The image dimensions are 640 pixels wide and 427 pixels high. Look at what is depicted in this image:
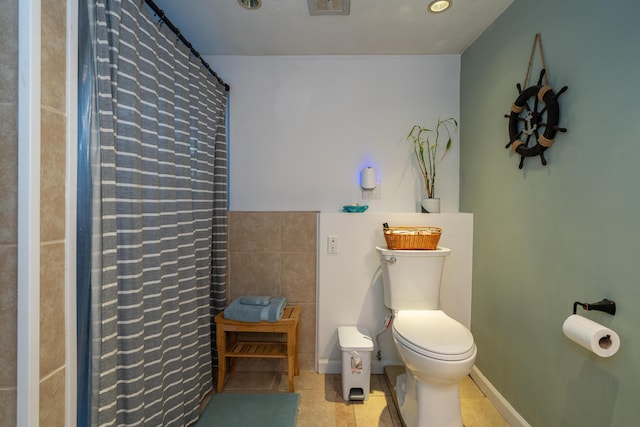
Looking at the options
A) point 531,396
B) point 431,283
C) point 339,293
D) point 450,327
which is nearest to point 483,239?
point 431,283

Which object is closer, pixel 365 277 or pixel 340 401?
pixel 340 401

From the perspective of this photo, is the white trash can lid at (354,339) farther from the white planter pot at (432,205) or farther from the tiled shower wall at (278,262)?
the white planter pot at (432,205)

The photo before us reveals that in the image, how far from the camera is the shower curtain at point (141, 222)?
1.07 m

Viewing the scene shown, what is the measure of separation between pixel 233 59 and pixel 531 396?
9.03 feet

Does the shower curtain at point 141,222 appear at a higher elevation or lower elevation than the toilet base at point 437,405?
higher

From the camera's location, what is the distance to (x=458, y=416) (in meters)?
1.51

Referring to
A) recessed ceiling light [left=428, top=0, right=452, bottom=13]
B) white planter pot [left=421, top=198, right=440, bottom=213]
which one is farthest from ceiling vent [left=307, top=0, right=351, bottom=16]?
white planter pot [left=421, top=198, right=440, bottom=213]

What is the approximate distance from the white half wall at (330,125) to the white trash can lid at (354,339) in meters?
0.84

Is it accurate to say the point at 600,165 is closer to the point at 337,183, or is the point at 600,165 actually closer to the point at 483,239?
the point at 483,239

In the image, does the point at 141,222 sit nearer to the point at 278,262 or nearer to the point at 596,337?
the point at 278,262

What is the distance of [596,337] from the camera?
1.07 meters

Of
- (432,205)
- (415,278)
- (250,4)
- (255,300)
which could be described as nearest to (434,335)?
(415,278)

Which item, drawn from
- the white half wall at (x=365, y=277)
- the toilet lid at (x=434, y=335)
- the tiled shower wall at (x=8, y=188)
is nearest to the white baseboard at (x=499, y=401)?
the white half wall at (x=365, y=277)

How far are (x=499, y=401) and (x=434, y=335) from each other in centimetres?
70
